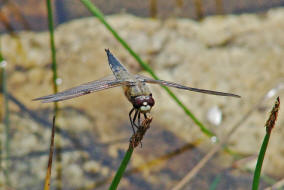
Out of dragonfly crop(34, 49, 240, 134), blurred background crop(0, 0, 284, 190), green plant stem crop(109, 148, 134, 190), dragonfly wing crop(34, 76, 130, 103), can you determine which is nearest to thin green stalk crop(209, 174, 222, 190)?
blurred background crop(0, 0, 284, 190)

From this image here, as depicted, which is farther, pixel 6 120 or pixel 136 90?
pixel 6 120

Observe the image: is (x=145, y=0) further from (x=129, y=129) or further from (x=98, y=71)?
(x=129, y=129)

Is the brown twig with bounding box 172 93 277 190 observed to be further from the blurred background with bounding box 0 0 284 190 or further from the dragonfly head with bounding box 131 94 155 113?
the dragonfly head with bounding box 131 94 155 113

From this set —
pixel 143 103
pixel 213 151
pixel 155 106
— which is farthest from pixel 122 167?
pixel 155 106

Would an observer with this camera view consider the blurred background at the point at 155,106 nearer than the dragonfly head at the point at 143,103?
No

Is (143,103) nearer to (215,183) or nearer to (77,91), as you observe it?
(77,91)

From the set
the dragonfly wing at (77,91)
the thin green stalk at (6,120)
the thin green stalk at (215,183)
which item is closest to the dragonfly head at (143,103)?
the dragonfly wing at (77,91)

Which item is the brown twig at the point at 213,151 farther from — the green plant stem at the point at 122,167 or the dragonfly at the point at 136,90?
the green plant stem at the point at 122,167

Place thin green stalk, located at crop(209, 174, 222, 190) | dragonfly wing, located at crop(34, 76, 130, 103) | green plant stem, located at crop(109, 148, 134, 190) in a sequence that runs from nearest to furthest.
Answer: green plant stem, located at crop(109, 148, 134, 190) → dragonfly wing, located at crop(34, 76, 130, 103) → thin green stalk, located at crop(209, 174, 222, 190)
